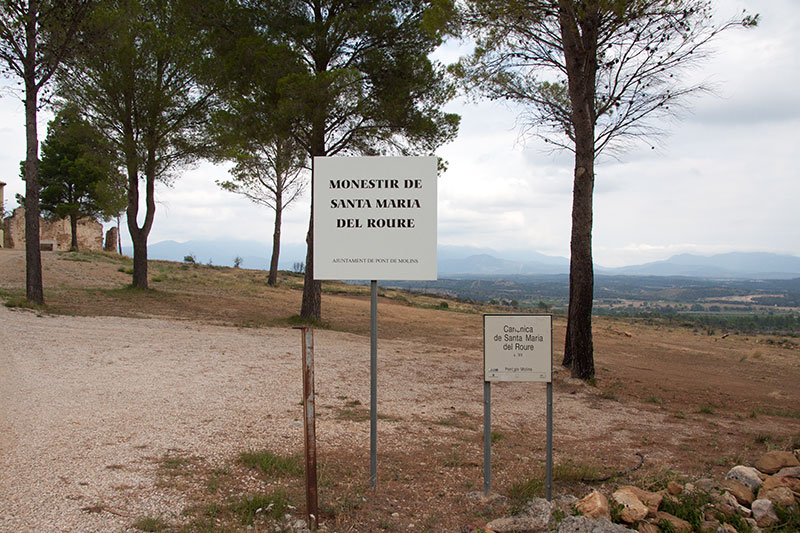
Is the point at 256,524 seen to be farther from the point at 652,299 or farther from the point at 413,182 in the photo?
the point at 652,299

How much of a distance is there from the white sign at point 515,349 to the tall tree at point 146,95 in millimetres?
15295

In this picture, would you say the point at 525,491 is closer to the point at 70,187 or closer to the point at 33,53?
the point at 33,53

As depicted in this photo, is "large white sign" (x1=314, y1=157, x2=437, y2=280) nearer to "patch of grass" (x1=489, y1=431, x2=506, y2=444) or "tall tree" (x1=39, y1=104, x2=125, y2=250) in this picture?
"patch of grass" (x1=489, y1=431, x2=506, y2=444)

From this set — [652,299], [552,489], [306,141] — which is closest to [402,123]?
[306,141]

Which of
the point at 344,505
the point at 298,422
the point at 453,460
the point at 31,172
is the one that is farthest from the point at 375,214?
the point at 31,172

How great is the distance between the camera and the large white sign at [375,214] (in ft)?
14.8

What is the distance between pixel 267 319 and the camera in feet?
50.9

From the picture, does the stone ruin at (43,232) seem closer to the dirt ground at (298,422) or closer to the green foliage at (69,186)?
the green foliage at (69,186)

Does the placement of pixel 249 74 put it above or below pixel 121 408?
above

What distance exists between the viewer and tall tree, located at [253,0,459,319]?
13617 mm

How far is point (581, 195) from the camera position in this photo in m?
9.91

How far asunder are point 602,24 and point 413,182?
7.37 metres

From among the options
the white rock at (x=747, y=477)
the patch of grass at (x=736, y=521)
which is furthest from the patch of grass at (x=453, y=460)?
the white rock at (x=747, y=477)

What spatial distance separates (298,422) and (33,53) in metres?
11.9
